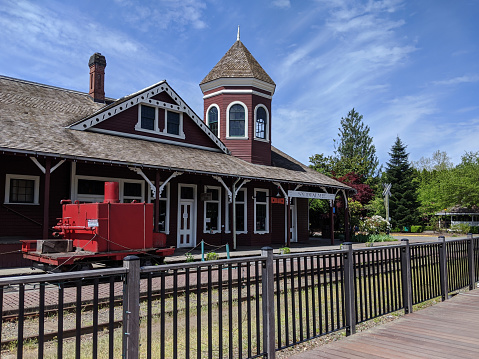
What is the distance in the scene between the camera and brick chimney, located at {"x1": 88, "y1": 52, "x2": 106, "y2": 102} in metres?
20.4

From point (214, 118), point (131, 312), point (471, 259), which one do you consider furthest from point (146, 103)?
point (131, 312)

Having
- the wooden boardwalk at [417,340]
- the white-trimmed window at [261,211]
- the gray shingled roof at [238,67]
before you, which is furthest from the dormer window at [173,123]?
the wooden boardwalk at [417,340]

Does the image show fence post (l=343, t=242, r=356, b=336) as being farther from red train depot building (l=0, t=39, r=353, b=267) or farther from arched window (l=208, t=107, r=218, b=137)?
arched window (l=208, t=107, r=218, b=137)

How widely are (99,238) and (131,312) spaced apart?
8040 millimetres

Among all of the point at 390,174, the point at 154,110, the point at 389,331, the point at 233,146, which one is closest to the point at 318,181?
the point at 233,146

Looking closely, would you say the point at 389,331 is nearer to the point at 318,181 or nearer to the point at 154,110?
the point at 154,110

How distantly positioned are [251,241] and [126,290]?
17670 mm

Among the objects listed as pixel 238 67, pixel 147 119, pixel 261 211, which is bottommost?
pixel 261 211

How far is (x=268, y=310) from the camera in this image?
426 centimetres

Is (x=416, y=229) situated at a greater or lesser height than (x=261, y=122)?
lesser

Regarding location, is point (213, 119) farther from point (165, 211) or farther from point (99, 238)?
point (99, 238)

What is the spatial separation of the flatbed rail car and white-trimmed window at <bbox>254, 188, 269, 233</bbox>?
9677 millimetres

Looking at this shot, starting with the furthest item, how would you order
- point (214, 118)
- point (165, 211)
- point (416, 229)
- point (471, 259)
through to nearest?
1. point (416, 229)
2. point (214, 118)
3. point (165, 211)
4. point (471, 259)

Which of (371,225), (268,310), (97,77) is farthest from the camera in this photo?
(371,225)
